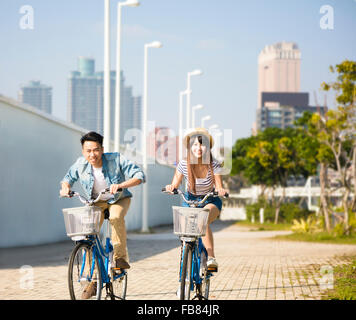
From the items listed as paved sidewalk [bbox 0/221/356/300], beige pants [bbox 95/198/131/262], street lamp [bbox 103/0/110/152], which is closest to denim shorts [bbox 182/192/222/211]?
beige pants [bbox 95/198/131/262]

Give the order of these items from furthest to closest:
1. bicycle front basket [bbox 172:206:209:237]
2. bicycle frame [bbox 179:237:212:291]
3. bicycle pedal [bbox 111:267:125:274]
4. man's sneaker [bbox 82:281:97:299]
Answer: bicycle pedal [bbox 111:267:125:274]
bicycle frame [bbox 179:237:212:291]
man's sneaker [bbox 82:281:97:299]
bicycle front basket [bbox 172:206:209:237]

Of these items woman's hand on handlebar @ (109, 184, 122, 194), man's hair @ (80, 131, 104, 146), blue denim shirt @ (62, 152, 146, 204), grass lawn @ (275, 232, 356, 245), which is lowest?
grass lawn @ (275, 232, 356, 245)

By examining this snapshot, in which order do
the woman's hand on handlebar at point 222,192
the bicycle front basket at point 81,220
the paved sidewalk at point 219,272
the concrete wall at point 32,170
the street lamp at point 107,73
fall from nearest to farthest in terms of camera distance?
the bicycle front basket at point 81,220 → the woman's hand on handlebar at point 222,192 → the paved sidewalk at point 219,272 → the concrete wall at point 32,170 → the street lamp at point 107,73

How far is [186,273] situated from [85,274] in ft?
3.13

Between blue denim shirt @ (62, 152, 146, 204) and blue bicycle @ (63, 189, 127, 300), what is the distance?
10.4 inches

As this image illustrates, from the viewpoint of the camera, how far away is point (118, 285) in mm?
7328

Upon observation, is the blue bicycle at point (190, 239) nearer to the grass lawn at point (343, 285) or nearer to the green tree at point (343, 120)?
the grass lawn at point (343, 285)

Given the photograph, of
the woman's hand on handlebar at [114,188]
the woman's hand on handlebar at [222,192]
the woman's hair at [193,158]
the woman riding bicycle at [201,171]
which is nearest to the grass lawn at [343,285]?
the woman riding bicycle at [201,171]

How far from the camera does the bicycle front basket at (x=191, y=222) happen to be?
635cm

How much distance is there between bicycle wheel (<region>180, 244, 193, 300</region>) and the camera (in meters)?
6.38

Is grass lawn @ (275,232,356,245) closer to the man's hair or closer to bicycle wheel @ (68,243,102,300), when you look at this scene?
the man's hair

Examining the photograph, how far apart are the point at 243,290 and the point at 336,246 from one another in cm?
923

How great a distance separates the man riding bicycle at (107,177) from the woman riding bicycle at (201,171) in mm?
490
